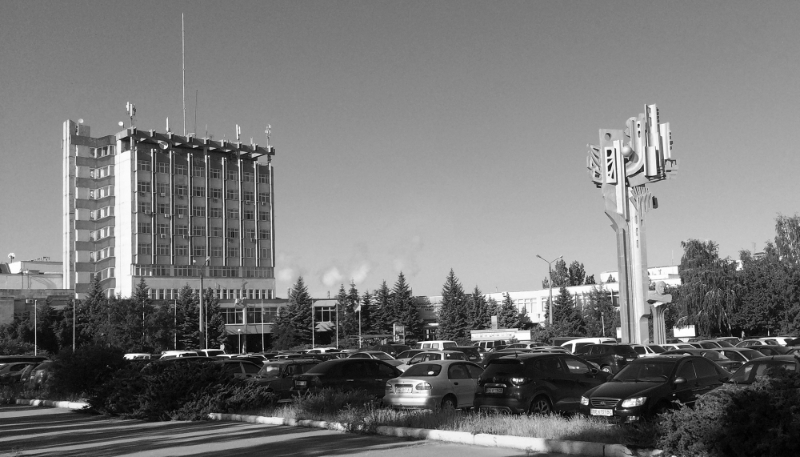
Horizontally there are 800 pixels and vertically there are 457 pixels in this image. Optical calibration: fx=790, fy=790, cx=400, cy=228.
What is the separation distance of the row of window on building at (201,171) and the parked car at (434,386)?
93795mm

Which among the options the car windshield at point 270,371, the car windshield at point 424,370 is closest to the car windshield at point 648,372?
the car windshield at point 424,370

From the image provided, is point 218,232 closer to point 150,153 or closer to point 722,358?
point 150,153

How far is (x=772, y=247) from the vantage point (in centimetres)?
8312

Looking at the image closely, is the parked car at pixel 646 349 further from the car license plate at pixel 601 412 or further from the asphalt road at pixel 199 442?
the asphalt road at pixel 199 442

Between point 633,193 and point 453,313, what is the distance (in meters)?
56.0

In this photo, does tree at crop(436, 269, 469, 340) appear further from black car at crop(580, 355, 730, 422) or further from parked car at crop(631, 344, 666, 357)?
black car at crop(580, 355, 730, 422)

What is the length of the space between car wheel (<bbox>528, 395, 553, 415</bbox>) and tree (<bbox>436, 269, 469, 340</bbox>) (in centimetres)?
8327

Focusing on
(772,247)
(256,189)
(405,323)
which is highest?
(256,189)

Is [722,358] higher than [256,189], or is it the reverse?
[256,189]

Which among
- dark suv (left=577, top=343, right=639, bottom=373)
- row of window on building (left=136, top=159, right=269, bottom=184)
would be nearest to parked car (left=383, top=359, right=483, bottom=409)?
dark suv (left=577, top=343, right=639, bottom=373)

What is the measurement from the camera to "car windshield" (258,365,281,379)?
87.2ft

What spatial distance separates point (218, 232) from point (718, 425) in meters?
107

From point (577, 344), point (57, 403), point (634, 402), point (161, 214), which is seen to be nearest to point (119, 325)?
point (161, 214)

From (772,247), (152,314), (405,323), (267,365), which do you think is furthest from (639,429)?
(405,323)
